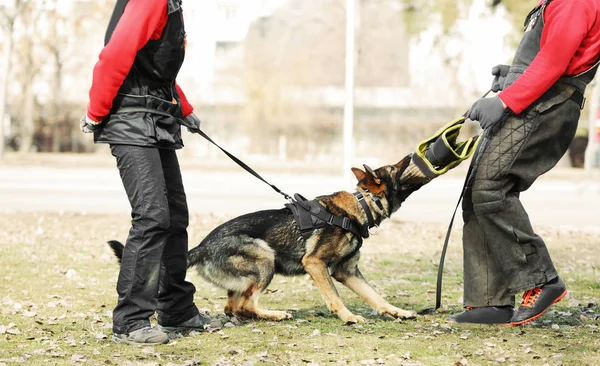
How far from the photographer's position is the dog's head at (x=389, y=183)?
18.7 feet

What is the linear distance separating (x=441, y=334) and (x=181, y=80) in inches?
1162

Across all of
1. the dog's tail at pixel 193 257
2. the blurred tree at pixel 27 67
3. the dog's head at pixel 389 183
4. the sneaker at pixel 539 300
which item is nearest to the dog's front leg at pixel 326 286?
the dog's head at pixel 389 183

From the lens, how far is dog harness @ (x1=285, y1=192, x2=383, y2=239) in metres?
5.54

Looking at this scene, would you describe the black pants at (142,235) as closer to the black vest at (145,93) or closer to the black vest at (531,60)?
the black vest at (145,93)

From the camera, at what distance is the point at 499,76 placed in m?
5.59

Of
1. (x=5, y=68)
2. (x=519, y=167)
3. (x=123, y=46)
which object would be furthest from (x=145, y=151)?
(x=5, y=68)

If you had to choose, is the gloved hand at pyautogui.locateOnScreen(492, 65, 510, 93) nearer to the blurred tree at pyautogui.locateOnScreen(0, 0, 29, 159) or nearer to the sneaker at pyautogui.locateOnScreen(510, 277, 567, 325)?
the sneaker at pyautogui.locateOnScreen(510, 277, 567, 325)

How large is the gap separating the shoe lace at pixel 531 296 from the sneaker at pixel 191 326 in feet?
6.92

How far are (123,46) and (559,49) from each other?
2612 millimetres

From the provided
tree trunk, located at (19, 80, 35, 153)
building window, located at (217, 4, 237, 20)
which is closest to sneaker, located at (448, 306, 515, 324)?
tree trunk, located at (19, 80, 35, 153)

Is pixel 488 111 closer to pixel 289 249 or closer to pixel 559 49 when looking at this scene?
pixel 559 49

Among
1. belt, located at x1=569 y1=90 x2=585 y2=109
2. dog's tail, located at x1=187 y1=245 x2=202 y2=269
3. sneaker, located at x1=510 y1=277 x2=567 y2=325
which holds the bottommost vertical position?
sneaker, located at x1=510 y1=277 x2=567 y2=325

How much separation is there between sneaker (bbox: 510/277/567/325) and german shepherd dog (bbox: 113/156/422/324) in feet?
2.59

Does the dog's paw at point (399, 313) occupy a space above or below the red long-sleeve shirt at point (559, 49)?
below
